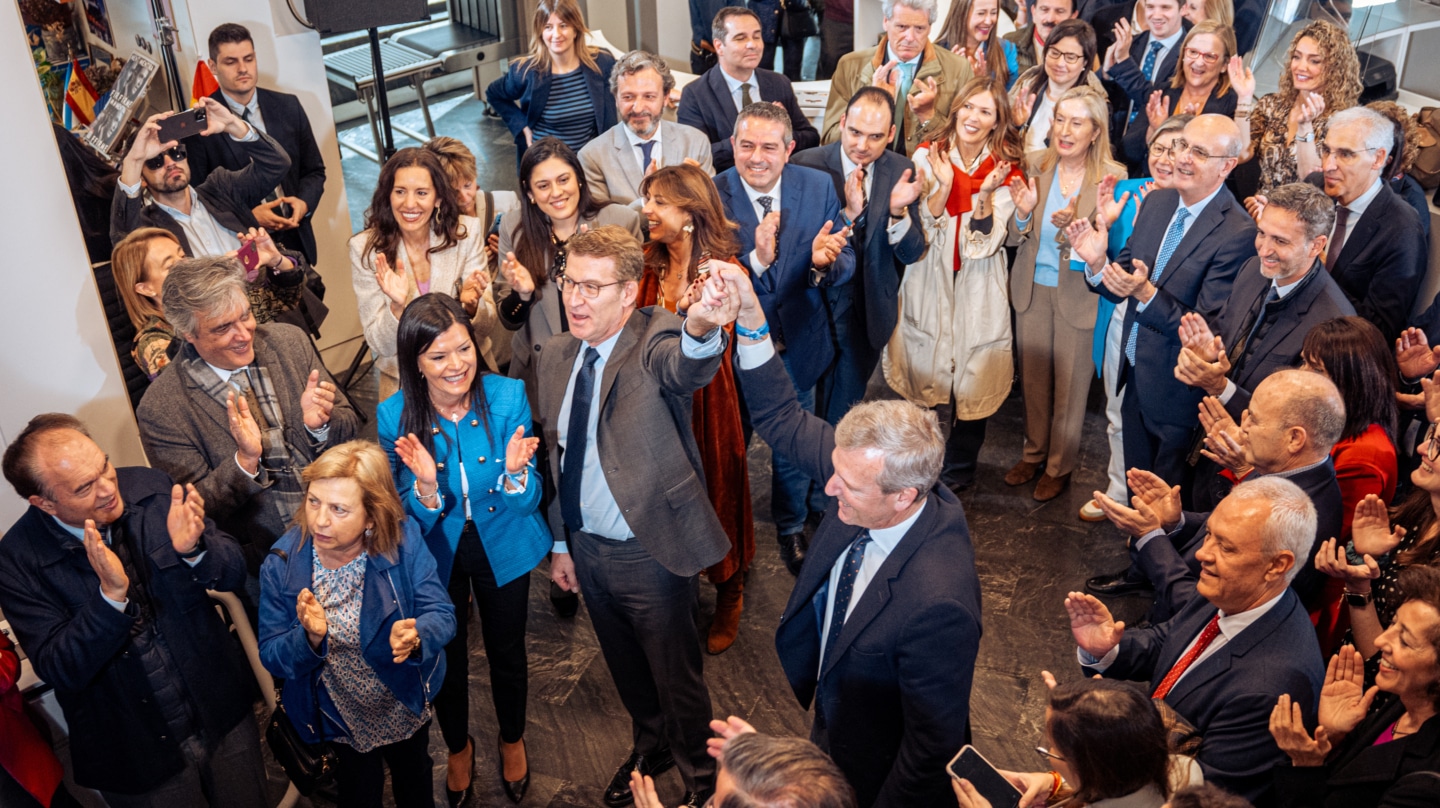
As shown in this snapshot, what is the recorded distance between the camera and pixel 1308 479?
9.84ft

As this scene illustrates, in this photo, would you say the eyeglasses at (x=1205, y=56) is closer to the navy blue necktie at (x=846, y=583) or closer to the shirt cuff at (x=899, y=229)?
the shirt cuff at (x=899, y=229)

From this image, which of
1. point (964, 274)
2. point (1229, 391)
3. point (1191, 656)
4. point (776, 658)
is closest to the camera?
point (1191, 656)

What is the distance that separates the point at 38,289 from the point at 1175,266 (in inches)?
151

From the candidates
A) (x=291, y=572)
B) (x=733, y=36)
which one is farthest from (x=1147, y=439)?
(x=291, y=572)

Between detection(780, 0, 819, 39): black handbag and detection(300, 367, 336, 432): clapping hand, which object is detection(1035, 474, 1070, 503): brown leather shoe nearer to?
detection(300, 367, 336, 432): clapping hand

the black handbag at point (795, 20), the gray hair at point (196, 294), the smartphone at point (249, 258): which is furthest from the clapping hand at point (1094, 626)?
the black handbag at point (795, 20)

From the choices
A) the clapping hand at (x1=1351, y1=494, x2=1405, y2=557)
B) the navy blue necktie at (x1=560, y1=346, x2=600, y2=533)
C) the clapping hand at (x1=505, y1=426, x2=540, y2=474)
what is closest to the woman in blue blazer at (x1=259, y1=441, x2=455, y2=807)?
the clapping hand at (x1=505, y1=426, x2=540, y2=474)

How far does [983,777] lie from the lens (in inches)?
90.0

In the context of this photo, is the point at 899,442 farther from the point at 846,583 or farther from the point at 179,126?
the point at 179,126

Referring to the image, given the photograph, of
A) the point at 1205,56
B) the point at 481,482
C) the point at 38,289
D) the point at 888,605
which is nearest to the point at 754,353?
the point at 888,605

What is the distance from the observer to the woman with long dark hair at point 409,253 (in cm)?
380

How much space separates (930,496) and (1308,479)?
1175 millimetres

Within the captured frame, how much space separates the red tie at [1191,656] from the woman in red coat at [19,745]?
2.90m

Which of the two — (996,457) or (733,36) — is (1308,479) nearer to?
(996,457)
